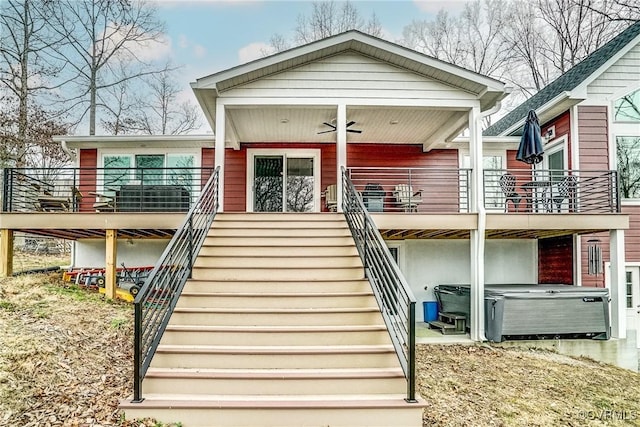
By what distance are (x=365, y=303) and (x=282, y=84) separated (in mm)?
4552

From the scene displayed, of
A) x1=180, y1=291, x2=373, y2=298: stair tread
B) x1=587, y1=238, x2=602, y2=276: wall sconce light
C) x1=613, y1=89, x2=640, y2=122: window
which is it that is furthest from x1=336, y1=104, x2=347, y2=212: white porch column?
x1=613, y1=89, x2=640, y2=122: window

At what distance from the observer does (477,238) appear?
8109mm

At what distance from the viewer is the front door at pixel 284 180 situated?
452 inches

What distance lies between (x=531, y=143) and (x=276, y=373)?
6.62m

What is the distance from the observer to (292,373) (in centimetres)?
432

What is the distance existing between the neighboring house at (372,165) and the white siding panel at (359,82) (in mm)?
18

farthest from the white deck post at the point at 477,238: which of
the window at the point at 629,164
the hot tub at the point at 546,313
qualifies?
the window at the point at 629,164

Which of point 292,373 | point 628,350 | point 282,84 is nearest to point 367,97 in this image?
point 282,84

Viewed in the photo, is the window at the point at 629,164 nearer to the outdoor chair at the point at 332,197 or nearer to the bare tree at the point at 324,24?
the outdoor chair at the point at 332,197

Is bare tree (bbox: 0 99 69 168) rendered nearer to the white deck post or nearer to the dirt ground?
the dirt ground

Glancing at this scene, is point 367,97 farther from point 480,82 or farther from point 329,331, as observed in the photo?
point 329,331

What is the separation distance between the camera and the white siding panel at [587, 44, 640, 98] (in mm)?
9352

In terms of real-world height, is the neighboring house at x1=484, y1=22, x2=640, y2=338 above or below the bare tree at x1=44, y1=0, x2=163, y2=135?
below

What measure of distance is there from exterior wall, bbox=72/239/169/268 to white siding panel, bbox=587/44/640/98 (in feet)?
32.7
